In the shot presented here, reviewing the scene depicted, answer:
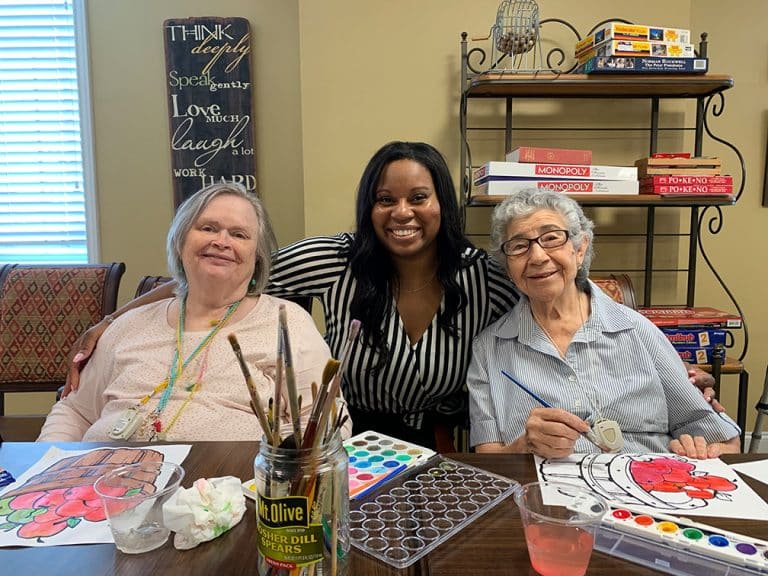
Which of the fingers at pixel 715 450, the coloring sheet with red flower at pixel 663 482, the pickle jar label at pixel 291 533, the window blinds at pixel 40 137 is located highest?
the window blinds at pixel 40 137

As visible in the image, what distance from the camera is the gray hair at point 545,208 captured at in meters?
1.48

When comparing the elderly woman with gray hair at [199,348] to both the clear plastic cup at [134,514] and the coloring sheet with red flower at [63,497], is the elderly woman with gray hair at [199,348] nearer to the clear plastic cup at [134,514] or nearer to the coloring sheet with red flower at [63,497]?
the coloring sheet with red flower at [63,497]

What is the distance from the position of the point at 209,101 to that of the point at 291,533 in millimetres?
2662

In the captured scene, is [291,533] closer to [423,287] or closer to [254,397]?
[254,397]

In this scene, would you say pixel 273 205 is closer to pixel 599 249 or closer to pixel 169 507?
pixel 599 249

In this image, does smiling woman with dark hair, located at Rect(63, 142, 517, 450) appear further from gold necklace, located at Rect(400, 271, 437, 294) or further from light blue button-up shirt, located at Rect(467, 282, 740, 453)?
light blue button-up shirt, located at Rect(467, 282, 740, 453)

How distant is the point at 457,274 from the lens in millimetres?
1738

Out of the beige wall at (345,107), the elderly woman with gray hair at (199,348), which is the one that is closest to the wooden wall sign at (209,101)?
the beige wall at (345,107)

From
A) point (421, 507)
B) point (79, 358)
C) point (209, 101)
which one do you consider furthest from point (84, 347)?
point (209, 101)

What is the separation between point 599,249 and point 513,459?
1838mm

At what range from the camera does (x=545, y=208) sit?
148 centimetres

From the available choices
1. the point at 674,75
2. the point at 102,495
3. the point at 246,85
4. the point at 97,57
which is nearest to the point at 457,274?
the point at 102,495

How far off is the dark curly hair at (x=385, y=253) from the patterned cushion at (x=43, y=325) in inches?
45.7

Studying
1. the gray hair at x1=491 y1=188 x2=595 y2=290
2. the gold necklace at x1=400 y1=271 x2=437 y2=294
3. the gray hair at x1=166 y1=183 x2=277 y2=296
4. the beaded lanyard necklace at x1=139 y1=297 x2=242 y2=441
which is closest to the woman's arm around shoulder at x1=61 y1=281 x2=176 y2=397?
the gray hair at x1=166 y1=183 x2=277 y2=296
